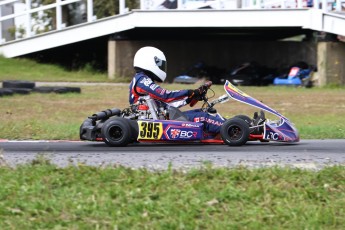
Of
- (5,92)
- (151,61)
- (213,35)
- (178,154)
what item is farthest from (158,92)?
(213,35)

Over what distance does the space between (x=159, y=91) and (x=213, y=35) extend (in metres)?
15.1

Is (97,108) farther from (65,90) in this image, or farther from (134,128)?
(134,128)

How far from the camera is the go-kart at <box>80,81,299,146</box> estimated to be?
9.57 m

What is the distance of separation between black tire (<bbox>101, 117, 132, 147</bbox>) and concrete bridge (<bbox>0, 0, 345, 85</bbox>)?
11.2 metres

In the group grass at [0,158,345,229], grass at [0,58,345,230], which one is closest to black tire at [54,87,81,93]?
grass at [0,58,345,230]

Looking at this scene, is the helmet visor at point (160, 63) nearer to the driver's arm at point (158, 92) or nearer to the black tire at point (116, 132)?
the driver's arm at point (158, 92)

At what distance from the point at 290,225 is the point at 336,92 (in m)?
12.9

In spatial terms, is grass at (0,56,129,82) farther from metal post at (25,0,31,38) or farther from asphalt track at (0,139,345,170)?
asphalt track at (0,139,345,170)

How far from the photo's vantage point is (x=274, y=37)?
84.6ft

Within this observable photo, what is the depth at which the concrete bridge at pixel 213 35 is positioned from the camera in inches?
803

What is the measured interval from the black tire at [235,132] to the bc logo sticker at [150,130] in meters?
0.76

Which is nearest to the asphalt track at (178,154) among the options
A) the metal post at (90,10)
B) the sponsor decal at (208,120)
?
the sponsor decal at (208,120)

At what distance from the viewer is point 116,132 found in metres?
9.75

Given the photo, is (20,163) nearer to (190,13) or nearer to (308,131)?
(308,131)
